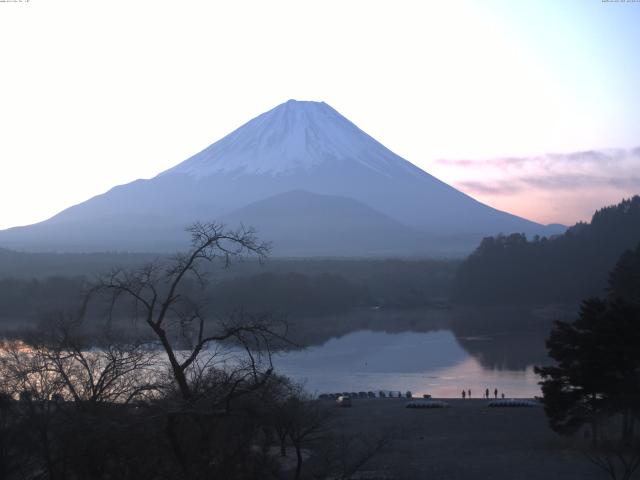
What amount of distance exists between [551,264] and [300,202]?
52.9m

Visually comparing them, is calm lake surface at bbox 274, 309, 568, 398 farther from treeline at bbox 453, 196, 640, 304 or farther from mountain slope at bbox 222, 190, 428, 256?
mountain slope at bbox 222, 190, 428, 256

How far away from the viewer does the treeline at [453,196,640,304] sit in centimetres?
3425

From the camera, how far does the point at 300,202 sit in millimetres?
88688

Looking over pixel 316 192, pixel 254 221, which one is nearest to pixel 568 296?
pixel 254 221

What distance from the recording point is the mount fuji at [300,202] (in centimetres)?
8181

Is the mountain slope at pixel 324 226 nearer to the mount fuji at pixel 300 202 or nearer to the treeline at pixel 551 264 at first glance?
the mount fuji at pixel 300 202

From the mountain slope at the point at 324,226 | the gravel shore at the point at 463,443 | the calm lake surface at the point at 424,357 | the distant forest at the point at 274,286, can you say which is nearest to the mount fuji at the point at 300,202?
the mountain slope at the point at 324,226

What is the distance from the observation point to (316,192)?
95.3m

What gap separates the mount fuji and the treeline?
35.8 m

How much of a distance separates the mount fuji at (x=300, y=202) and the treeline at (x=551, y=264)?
117ft

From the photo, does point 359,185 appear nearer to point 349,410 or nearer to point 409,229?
point 409,229

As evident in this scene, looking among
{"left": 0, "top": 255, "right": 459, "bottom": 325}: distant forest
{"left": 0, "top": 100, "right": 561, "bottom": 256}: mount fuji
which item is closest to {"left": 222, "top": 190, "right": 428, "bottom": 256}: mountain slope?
{"left": 0, "top": 100, "right": 561, "bottom": 256}: mount fuji

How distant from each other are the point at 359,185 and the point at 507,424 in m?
85.4

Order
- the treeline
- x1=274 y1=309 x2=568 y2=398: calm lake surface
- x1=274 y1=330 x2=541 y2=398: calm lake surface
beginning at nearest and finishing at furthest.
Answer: x1=274 y1=330 x2=541 y2=398: calm lake surface, x1=274 y1=309 x2=568 y2=398: calm lake surface, the treeline
